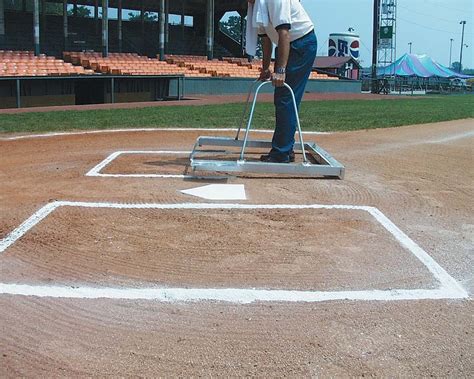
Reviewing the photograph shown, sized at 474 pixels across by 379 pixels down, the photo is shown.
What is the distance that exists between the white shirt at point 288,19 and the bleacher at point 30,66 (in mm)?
16354

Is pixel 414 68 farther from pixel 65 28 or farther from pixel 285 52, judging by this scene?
pixel 285 52

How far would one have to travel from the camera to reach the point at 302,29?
704 cm

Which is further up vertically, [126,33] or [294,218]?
[126,33]

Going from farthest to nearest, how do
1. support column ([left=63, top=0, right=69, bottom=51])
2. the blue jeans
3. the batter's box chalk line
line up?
support column ([left=63, top=0, right=69, bottom=51])
the blue jeans
the batter's box chalk line

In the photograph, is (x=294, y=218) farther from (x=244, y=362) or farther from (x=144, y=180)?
(x=244, y=362)

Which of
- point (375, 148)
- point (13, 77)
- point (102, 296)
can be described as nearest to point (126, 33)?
point (13, 77)

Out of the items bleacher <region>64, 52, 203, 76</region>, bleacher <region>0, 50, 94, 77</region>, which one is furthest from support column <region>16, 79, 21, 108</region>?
bleacher <region>64, 52, 203, 76</region>

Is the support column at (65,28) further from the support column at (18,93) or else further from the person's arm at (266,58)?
the person's arm at (266,58)

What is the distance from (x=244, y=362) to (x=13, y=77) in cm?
1978

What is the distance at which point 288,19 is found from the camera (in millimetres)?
6629

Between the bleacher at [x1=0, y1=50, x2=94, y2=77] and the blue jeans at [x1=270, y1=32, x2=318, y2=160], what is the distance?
16.4m

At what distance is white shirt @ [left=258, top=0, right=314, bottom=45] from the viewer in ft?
21.6

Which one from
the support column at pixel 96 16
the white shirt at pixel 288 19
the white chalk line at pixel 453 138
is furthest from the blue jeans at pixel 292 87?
the support column at pixel 96 16

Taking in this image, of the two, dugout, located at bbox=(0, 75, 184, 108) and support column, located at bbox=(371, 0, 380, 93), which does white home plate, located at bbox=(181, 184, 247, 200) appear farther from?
support column, located at bbox=(371, 0, 380, 93)
